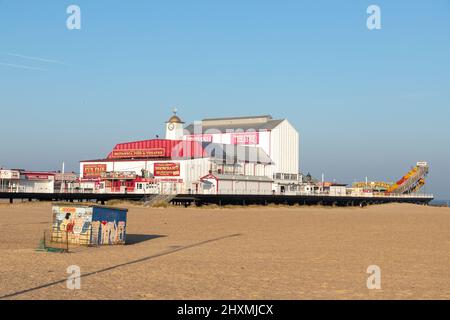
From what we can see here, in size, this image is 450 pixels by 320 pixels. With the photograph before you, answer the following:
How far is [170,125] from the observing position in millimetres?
102562

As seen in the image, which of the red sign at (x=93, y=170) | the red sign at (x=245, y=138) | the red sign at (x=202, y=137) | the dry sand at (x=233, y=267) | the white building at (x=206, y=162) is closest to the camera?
the dry sand at (x=233, y=267)

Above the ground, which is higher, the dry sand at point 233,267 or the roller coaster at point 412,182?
the roller coaster at point 412,182

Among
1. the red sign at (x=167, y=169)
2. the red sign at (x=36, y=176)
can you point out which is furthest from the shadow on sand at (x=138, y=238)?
the red sign at (x=36, y=176)

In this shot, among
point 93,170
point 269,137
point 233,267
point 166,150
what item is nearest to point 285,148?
point 269,137

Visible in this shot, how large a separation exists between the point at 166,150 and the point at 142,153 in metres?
3.84

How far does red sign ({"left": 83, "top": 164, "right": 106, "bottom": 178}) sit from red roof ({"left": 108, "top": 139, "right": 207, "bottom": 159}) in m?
4.00

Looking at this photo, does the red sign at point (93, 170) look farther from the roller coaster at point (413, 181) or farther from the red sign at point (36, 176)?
the roller coaster at point (413, 181)

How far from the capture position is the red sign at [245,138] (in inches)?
3777

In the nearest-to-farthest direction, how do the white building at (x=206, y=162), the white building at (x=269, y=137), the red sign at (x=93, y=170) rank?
the white building at (x=206, y=162) → the red sign at (x=93, y=170) → the white building at (x=269, y=137)

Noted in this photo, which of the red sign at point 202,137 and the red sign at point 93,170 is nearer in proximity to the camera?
the red sign at point 93,170

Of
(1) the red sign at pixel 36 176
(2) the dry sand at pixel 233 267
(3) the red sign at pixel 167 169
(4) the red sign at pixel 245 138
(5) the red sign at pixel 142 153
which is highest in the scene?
(4) the red sign at pixel 245 138

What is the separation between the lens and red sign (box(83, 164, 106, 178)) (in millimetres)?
82812

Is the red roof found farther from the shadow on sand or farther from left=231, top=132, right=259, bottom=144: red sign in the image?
the shadow on sand
